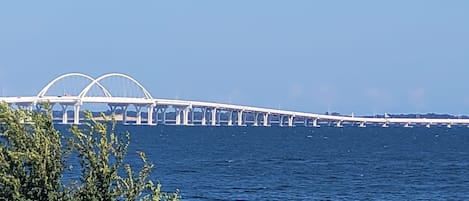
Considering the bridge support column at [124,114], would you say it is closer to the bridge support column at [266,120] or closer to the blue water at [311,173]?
the bridge support column at [266,120]

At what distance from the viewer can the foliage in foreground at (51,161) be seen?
1577cm

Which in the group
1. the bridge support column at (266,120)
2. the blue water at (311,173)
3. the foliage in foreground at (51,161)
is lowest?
the blue water at (311,173)

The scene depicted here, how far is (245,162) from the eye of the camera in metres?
67.3

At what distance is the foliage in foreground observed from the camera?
51.8ft

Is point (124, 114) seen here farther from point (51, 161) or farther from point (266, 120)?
point (51, 161)

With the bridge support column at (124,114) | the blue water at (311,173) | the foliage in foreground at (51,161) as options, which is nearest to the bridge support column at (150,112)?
the bridge support column at (124,114)

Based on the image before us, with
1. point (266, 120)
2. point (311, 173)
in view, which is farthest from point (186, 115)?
point (311, 173)

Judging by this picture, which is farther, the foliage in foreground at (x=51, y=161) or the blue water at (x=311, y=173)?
the blue water at (x=311, y=173)

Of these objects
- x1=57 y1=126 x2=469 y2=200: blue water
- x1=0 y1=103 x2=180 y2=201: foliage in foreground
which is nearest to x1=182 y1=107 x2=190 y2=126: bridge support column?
x1=57 y1=126 x2=469 y2=200: blue water

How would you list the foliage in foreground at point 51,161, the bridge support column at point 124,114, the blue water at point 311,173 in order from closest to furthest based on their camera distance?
the foliage in foreground at point 51,161 < the blue water at point 311,173 < the bridge support column at point 124,114

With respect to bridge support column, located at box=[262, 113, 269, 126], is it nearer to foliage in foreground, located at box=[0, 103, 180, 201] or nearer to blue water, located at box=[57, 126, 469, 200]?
blue water, located at box=[57, 126, 469, 200]

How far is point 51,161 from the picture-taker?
16047mm

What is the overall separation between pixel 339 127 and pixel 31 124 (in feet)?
569

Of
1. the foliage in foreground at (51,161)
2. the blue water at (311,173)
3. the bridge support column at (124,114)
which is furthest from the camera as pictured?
the bridge support column at (124,114)
